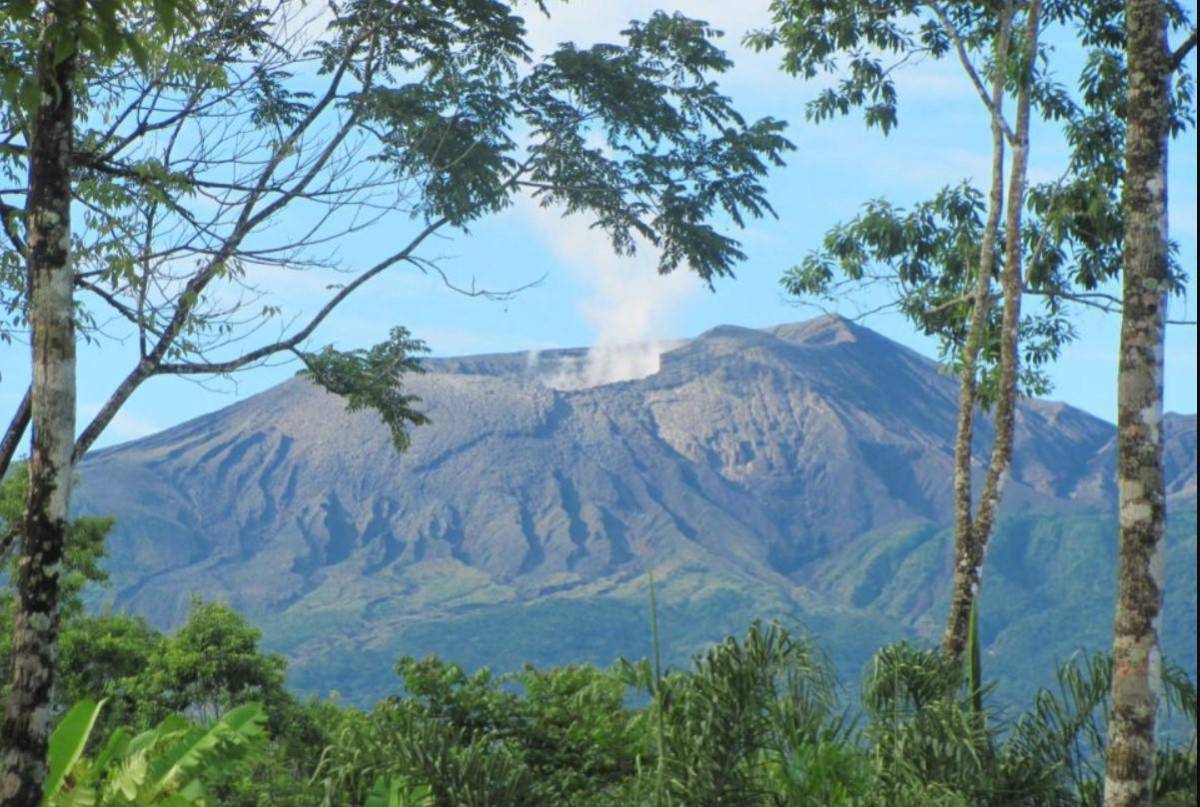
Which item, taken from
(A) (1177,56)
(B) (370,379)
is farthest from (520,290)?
(A) (1177,56)

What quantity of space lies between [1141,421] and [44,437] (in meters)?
5.79

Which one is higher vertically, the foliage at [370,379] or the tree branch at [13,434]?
the foliage at [370,379]

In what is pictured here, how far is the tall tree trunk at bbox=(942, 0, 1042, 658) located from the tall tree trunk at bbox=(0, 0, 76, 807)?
9.51 meters

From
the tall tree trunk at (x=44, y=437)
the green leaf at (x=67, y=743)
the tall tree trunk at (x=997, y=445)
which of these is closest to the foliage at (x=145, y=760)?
the green leaf at (x=67, y=743)

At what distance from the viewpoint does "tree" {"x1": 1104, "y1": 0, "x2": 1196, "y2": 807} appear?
8.49 m

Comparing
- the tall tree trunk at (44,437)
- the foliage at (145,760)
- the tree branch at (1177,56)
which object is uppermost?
the tree branch at (1177,56)

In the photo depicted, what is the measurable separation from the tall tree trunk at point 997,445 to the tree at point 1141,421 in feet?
20.2

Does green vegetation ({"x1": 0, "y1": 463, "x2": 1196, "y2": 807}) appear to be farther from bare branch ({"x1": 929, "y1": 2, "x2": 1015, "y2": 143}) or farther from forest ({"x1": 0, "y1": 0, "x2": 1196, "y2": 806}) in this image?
bare branch ({"x1": 929, "y1": 2, "x2": 1015, "y2": 143})

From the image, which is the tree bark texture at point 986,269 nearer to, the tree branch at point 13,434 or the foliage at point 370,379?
the foliage at point 370,379

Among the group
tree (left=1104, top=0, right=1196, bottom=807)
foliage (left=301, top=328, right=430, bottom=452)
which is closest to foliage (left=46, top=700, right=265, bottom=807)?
tree (left=1104, top=0, right=1196, bottom=807)

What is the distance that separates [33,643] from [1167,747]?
24.6ft

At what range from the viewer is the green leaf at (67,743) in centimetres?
936

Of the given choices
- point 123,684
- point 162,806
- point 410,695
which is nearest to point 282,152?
point 410,695

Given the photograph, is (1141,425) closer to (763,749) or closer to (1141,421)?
(1141,421)
